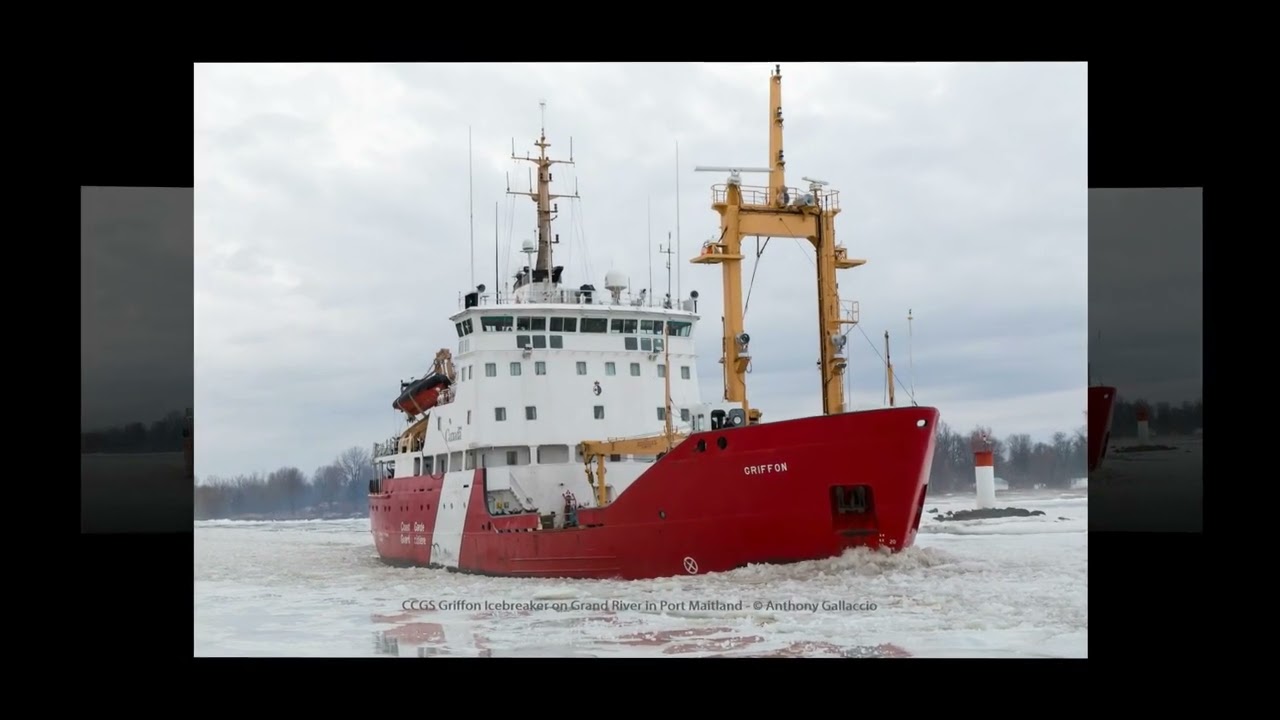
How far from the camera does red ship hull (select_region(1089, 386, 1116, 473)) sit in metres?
14.1

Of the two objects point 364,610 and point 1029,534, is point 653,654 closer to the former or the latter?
point 364,610

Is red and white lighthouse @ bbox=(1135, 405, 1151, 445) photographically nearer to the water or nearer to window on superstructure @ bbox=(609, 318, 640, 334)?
the water

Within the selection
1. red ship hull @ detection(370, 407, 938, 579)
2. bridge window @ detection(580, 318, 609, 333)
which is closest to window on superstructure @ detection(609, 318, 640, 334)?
bridge window @ detection(580, 318, 609, 333)

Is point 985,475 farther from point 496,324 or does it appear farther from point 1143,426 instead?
point 496,324

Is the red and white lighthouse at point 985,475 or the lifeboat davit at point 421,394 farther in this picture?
the lifeboat davit at point 421,394

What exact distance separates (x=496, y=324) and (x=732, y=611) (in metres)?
7.41

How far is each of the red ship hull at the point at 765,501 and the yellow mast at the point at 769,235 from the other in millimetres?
1283

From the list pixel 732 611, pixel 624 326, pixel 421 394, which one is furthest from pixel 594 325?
pixel 732 611

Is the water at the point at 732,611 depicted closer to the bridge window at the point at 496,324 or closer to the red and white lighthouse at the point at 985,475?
the red and white lighthouse at the point at 985,475

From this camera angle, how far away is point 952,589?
12930mm

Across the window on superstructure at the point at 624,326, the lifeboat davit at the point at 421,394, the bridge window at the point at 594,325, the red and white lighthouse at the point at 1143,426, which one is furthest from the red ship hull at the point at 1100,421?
the lifeboat davit at the point at 421,394

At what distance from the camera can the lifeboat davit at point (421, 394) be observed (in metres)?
21.6

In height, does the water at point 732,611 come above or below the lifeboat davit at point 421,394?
below

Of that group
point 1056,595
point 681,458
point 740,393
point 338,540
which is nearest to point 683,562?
point 681,458
